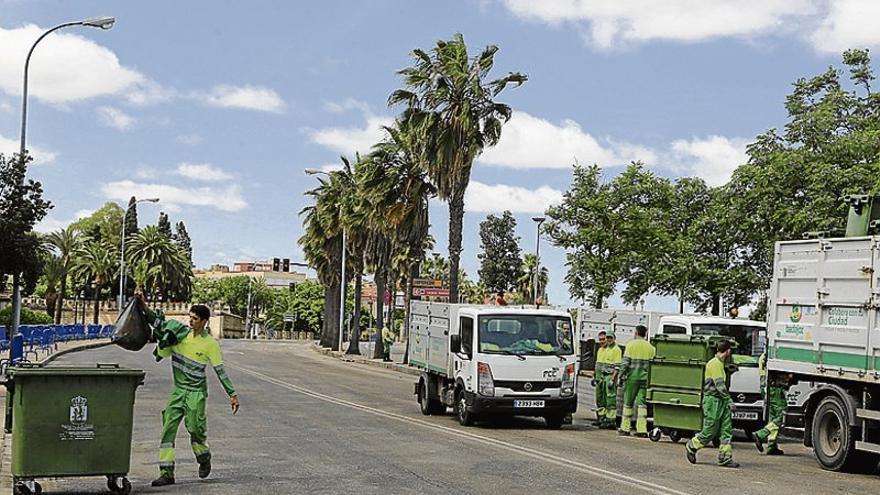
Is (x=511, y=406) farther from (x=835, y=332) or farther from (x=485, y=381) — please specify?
(x=835, y=332)

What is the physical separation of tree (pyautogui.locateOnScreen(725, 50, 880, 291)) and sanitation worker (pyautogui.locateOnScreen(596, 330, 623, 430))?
53.2 feet

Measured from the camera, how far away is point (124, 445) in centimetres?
1053

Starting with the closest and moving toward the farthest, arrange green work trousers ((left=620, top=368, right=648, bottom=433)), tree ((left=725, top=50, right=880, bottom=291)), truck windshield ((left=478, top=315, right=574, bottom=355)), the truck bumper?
1. green work trousers ((left=620, top=368, right=648, bottom=433))
2. the truck bumper
3. truck windshield ((left=478, top=315, right=574, bottom=355))
4. tree ((left=725, top=50, right=880, bottom=291))

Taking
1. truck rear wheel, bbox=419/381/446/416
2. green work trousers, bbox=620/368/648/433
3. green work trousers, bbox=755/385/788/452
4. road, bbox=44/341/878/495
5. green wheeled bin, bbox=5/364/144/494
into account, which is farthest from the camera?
truck rear wheel, bbox=419/381/446/416

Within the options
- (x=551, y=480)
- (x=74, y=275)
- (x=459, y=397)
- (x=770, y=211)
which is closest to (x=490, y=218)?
(x=74, y=275)

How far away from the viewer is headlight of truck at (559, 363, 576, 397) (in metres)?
19.5

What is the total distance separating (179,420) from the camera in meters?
11.4

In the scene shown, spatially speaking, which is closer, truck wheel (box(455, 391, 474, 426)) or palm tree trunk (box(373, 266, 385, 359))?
truck wheel (box(455, 391, 474, 426))

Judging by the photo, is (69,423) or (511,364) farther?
(511,364)

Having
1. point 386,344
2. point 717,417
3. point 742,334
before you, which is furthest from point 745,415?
point 386,344

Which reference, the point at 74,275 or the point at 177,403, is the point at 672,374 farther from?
the point at 74,275

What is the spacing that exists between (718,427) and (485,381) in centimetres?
552

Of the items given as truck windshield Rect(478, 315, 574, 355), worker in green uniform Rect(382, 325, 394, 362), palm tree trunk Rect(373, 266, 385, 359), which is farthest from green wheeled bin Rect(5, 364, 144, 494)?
palm tree trunk Rect(373, 266, 385, 359)

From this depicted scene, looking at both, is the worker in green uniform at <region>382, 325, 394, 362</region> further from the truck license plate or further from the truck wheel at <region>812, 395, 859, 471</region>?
the truck wheel at <region>812, 395, 859, 471</region>
